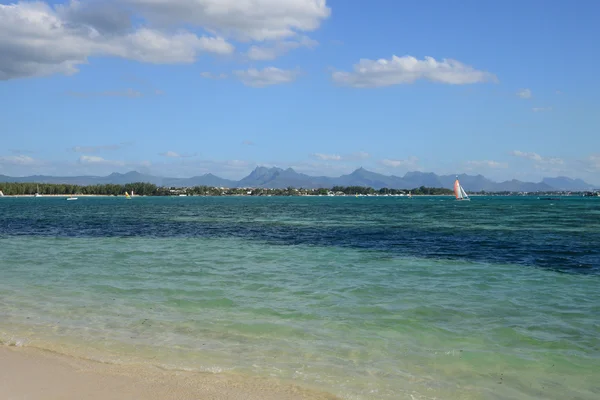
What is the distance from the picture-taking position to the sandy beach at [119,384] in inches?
283

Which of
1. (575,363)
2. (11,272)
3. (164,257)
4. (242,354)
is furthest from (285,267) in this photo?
(575,363)

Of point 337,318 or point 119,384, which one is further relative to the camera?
point 337,318

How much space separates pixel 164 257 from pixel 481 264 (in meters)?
14.0

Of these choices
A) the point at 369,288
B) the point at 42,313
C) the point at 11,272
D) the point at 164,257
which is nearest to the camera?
the point at 42,313

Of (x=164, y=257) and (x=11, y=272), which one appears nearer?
(x=11, y=272)

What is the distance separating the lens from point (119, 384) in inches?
299

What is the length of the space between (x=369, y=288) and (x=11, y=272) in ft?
42.9

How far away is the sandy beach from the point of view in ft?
23.6

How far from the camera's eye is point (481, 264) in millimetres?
21750

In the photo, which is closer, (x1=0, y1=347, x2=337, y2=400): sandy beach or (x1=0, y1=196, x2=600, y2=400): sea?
(x1=0, y1=347, x2=337, y2=400): sandy beach

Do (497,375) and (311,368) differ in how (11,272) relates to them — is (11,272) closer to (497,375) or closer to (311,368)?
(311,368)

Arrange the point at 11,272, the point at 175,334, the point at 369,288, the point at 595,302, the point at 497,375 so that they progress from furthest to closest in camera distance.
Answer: the point at 11,272 → the point at 369,288 → the point at 595,302 → the point at 175,334 → the point at 497,375

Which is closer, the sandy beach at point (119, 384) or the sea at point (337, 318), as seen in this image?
the sandy beach at point (119, 384)

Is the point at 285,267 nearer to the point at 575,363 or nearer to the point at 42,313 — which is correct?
the point at 42,313
